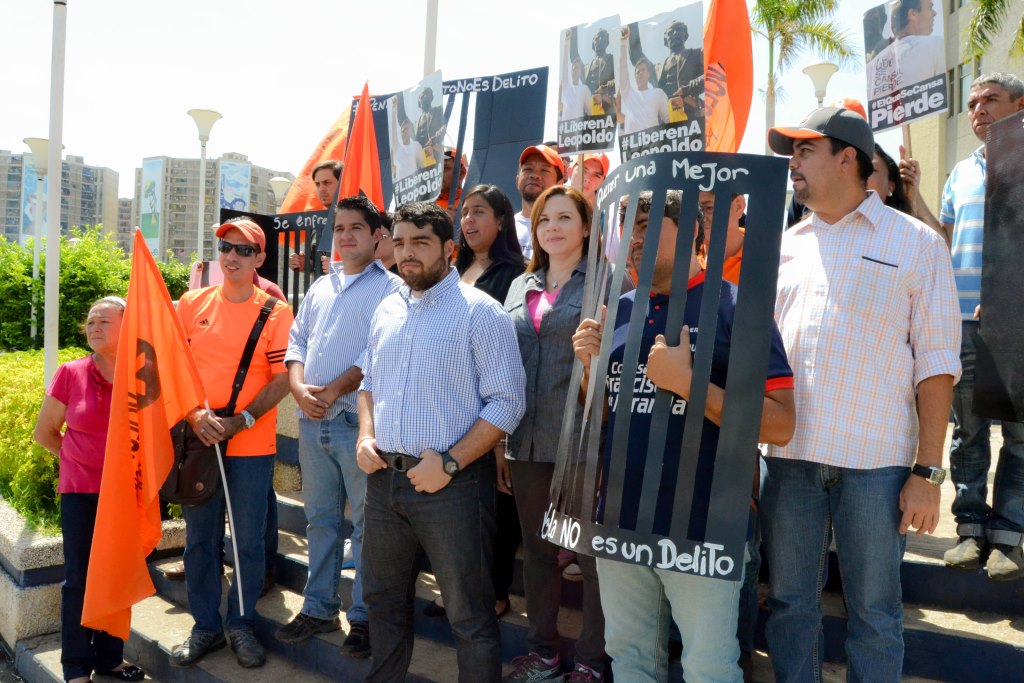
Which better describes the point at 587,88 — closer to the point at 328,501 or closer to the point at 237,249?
the point at 237,249

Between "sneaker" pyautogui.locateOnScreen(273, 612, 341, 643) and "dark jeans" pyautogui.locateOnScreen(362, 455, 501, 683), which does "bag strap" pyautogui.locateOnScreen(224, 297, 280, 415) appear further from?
"dark jeans" pyautogui.locateOnScreen(362, 455, 501, 683)

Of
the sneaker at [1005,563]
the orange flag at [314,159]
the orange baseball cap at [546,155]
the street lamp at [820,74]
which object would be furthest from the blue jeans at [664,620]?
the street lamp at [820,74]

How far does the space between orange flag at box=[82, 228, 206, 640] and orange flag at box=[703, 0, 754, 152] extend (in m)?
3.27

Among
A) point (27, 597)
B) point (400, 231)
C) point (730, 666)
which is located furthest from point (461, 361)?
point (27, 597)

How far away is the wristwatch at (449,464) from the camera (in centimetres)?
330

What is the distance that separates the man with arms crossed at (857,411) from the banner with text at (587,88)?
8.11ft

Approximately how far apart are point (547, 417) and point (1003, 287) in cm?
179

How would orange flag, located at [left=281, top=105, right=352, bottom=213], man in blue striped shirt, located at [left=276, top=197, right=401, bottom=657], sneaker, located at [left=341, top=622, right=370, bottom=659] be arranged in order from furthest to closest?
orange flag, located at [left=281, top=105, right=352, bottom=213], man in blue striped shirt, located at [left=276, top=197, right=401, bottom=657], sneaker, located at [left=341, top=622, right=370, bottom=659]

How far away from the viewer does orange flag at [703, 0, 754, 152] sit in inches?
201

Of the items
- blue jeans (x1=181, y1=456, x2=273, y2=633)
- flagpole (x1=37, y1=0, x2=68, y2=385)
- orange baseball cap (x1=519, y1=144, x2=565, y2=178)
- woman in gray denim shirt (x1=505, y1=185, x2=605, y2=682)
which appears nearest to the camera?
woman in gray denim shirt (x1=505, y1=185, x2=605, y2=682)

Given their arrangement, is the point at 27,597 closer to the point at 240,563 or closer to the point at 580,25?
the point at 240,563

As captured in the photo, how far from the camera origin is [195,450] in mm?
4371

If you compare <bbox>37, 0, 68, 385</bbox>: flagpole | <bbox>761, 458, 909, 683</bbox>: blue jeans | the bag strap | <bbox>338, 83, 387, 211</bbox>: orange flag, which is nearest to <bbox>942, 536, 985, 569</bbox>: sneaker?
<bbox>761, 458, 909, 683</bbox>: blue jeans

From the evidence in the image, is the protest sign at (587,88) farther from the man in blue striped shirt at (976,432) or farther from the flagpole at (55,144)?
the flagpole at (55,144)
